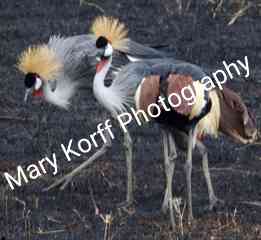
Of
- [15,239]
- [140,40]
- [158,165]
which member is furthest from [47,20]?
[15,239]

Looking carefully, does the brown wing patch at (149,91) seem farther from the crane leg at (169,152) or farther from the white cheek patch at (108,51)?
the white cheek patch at (108,51)

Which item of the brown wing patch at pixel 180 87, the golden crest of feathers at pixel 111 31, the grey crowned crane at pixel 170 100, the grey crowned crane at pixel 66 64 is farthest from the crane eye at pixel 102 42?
the brown wing patch at pixel 180 87

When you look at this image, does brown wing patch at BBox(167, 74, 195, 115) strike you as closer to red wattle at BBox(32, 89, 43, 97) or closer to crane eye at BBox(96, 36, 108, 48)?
crane eye at BBox(96, 36, 108, 48)

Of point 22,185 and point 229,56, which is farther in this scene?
point 229,56

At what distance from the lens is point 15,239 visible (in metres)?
6.14

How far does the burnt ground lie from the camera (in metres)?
6.48

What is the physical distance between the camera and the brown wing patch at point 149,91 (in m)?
6.70

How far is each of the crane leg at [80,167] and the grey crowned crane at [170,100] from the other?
0.41m

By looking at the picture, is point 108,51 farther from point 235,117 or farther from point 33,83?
point 235,117

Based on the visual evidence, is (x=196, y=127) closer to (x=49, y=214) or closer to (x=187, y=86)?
(x=187, y=86)

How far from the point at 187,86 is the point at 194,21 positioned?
226 inches

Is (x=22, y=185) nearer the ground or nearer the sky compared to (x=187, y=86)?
nearer the ground

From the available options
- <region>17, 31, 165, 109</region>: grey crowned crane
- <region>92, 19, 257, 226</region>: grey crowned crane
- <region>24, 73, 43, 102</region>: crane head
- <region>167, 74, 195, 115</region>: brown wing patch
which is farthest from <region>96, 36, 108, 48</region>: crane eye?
<region>167, 74, 195, 115</region>: brown wing patch

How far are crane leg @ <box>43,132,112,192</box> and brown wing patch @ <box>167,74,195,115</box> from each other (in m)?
1.16
